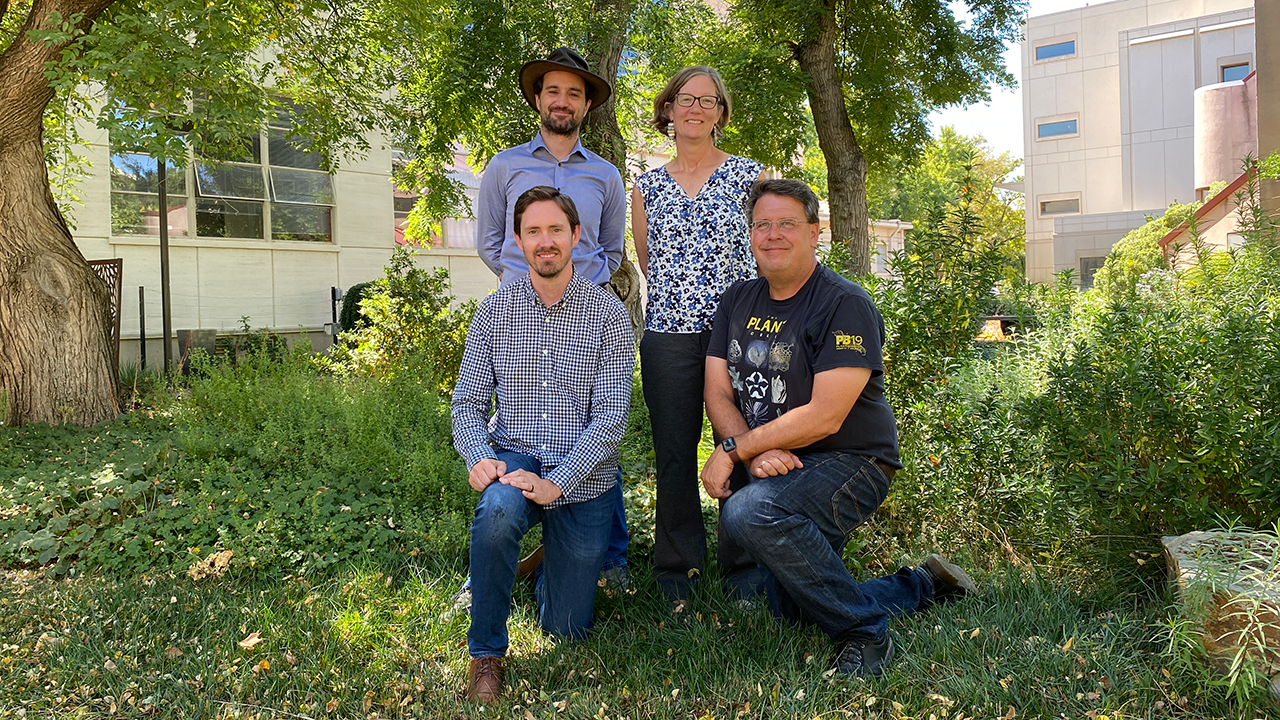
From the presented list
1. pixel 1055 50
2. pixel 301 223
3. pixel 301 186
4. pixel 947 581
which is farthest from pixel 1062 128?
pixel 947 581

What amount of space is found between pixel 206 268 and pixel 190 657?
11.9 meters

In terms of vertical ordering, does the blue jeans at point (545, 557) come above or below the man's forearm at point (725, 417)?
below

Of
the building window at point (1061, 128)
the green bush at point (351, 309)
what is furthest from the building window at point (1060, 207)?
the green bush at point (351, 309)

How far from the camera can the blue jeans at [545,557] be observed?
304 cm

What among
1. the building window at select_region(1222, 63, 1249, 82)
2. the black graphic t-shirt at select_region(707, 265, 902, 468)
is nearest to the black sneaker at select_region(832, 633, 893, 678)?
the black graphic t-shirt at select_region(707, 265, 902, 468)

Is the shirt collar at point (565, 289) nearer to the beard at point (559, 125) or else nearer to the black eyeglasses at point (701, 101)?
the beard at point (559, 125)

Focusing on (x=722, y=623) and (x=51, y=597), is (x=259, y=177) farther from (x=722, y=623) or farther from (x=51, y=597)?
(x=722, y=623)

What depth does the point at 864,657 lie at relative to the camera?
3.00 meters

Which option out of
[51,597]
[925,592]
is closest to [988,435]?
[925,592]

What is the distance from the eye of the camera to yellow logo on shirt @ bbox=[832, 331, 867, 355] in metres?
3.14

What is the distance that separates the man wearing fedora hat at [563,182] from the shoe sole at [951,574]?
129 centimetres

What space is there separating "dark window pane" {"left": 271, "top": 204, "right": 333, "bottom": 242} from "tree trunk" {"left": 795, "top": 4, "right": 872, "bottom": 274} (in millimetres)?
8530

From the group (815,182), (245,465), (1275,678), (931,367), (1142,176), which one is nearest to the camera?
(1275,678)

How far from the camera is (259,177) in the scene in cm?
1455
